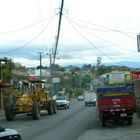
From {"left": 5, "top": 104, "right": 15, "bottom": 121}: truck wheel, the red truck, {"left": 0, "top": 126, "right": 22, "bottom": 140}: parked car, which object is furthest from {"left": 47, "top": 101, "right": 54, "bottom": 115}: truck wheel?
{"left": 0, "top": 126, "right": 22, "bottom": 140}: parked car

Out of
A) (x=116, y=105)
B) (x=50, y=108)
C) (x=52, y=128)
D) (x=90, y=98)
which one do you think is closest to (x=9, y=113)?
(x=50, y=108)

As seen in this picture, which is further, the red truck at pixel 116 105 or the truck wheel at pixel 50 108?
the truck wheel at pixel 50 108

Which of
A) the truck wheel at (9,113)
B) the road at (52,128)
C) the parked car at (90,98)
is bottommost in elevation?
the road at (52,128)

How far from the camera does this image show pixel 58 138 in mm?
22391

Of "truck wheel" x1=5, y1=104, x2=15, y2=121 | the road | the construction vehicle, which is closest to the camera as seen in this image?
the road

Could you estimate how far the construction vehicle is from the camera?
39.3 metres

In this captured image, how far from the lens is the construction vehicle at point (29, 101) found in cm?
3931

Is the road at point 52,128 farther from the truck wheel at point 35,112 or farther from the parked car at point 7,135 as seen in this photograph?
the parked car at point 7,135

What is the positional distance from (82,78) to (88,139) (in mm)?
165010

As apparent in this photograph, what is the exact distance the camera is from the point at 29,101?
40.2 meters

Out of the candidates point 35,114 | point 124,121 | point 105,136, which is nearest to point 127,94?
point 124,121

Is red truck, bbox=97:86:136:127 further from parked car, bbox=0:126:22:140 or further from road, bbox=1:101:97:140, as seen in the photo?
parked car, bbox=0:126:22:140

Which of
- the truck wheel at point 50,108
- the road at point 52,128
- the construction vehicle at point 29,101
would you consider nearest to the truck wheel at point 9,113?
the construction vehicle at point 29,101

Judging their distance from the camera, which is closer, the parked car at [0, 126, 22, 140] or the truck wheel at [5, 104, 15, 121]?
the parked car at [0, 126, 22, 140]
